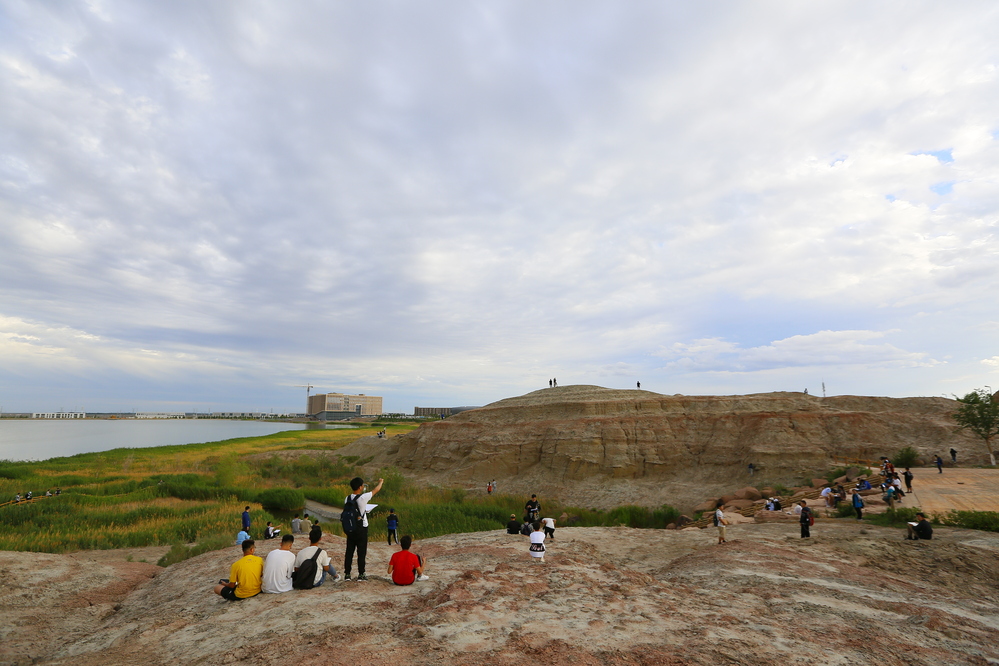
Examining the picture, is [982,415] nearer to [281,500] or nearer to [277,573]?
[277,573]

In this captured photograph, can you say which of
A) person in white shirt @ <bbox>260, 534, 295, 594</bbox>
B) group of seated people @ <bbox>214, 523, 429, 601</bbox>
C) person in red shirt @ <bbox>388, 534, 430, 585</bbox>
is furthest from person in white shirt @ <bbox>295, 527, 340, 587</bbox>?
person in red shirt @ <bbox>388, 534, 430, 585</bbox>

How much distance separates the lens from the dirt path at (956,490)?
1967 centimetres

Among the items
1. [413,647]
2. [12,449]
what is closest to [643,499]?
[413,647]

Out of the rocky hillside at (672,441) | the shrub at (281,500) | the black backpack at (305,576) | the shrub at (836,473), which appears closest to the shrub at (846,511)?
the shrub at (836,473)

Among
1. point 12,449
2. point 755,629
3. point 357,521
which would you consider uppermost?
point 357,521

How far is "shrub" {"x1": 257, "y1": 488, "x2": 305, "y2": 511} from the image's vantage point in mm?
31547

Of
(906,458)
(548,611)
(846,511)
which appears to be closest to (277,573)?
(548,611)

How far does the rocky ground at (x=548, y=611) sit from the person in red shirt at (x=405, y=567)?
0.41 meters

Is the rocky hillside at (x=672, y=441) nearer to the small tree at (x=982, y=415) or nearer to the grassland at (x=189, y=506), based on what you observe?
the small tree at (x=982, y=415)

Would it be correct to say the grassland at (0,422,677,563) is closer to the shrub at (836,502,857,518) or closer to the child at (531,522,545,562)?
the shrub at (836,502,857,518)

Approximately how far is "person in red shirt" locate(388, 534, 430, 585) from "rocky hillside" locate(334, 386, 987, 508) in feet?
89.0

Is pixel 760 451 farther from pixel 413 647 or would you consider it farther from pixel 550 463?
pixel 413 647

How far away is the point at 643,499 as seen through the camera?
33875mm

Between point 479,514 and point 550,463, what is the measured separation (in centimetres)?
1399
